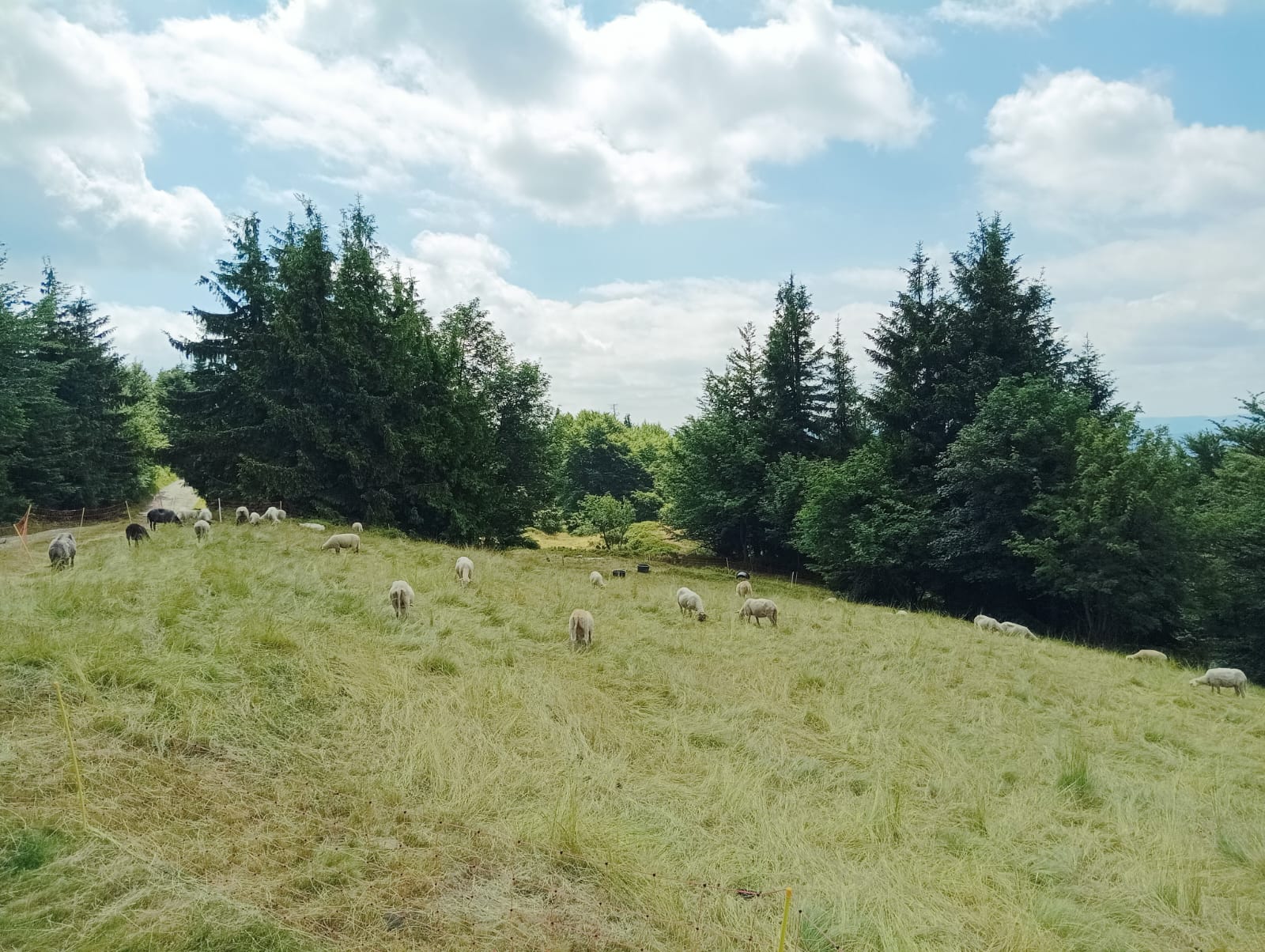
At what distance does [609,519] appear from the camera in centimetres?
5353

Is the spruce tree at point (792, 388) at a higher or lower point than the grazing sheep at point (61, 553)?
higher

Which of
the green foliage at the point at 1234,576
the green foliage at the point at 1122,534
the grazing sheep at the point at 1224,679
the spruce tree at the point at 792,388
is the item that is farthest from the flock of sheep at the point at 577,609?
the spruce tree at the point at 792,388

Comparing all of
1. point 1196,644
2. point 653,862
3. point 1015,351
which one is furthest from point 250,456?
point 1196,644

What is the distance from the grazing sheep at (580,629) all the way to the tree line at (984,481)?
68.0 ft

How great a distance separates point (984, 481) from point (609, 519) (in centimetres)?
3130

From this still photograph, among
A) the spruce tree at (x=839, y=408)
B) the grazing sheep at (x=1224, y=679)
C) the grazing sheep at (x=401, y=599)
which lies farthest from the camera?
the spruce tree at (x=839, y=408)

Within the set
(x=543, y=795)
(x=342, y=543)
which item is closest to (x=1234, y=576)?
(x=543, y=795)

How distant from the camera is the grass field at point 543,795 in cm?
407

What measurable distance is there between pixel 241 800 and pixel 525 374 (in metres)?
38.0

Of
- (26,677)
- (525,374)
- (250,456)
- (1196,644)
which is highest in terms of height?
(525,374)

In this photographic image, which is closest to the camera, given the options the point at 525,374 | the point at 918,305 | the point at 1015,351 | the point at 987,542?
the point at 987,542

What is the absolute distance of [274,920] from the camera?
3.77 metres

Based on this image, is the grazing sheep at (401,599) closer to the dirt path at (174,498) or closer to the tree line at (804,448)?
the tree line at (804,448)

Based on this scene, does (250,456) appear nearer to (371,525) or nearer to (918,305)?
(371,525)
